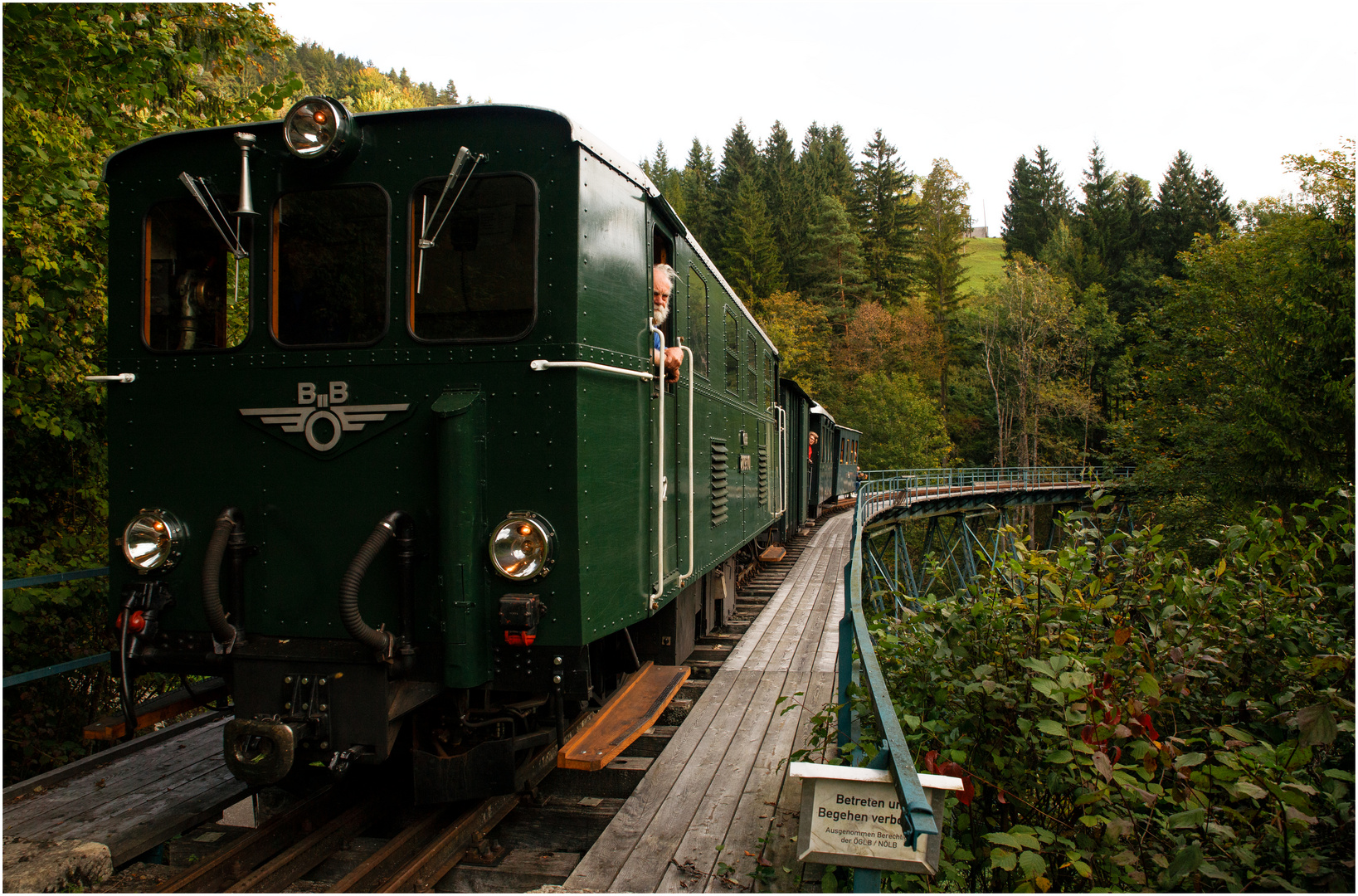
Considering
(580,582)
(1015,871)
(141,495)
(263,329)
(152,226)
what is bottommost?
(1015,871)

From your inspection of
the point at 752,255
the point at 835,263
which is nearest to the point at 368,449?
the point at 752,255

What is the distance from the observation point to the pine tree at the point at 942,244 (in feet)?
167

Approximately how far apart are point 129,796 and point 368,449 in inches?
96.4

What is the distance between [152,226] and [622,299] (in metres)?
2.38

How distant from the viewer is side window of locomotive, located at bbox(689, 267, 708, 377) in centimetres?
544

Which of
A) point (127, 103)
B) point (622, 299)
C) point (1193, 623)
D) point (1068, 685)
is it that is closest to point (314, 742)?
point (622, 299)

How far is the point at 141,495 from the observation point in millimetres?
3887

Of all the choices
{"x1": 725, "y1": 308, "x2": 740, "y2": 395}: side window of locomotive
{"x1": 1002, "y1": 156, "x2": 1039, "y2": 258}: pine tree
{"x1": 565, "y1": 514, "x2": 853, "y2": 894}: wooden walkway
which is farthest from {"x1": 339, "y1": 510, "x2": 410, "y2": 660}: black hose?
{"x1": 1002, "y1": 156, "x2": 1039, "y2": 258}: pine tree

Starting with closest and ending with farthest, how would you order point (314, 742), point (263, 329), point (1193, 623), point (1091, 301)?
point (314, 742) → point (263, 329) → point (1193, 623) → point (1091, 301)

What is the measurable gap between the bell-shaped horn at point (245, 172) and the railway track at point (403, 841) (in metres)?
2.83

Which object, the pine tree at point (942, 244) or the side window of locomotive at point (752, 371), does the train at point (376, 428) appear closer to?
the side window of locomotive at point (752, 371)

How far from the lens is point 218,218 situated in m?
3.85

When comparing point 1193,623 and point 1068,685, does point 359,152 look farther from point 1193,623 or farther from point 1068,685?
point 1193,623

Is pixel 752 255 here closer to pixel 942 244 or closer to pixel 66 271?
pixel 942 244
